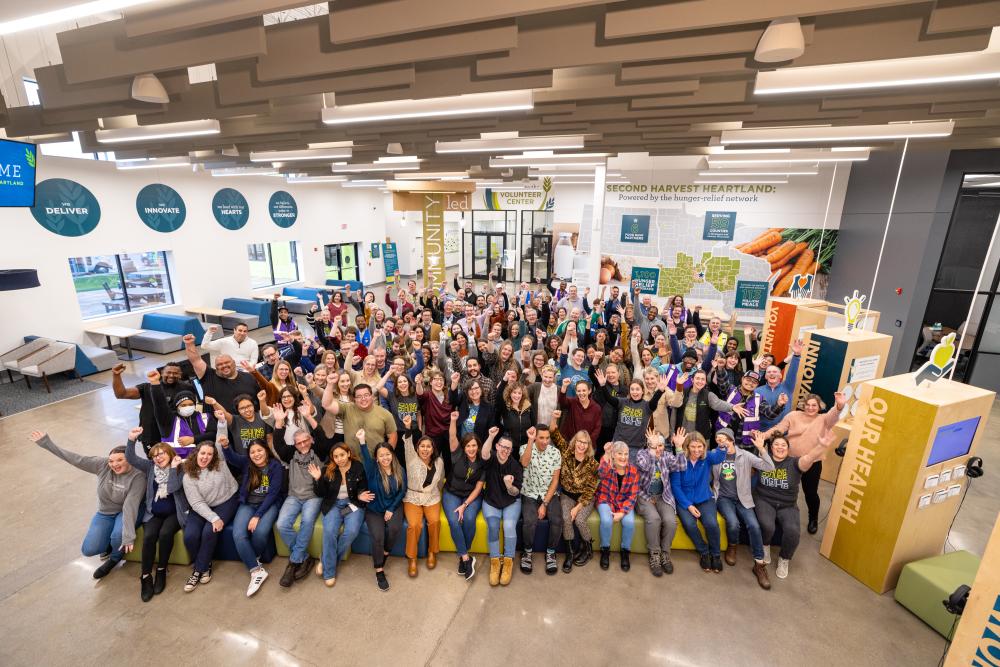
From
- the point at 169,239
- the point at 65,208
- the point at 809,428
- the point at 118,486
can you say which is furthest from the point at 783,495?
the point at 169,239

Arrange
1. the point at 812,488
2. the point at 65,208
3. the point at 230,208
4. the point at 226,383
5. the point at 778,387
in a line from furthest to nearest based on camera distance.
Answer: the point at 230,208 < the point at 65,208 < the point at 778,387 < the point at 226,383 < the point at 812,488

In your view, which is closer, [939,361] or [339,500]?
[939,361]

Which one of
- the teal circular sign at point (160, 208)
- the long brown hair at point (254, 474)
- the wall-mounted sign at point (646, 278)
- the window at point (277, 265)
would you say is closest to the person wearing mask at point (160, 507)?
the long brown hair at point (254, 474)

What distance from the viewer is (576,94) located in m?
3.92

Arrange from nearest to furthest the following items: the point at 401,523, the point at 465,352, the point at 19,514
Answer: the point at 401,523 < the point at 19,514 < the point at 465,352

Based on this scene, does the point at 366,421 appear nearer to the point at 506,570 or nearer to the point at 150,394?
the point at 506,570

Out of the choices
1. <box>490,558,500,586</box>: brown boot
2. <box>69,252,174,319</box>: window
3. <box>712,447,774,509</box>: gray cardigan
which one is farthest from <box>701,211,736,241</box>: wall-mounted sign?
<box>69,252,174,319</box>: window

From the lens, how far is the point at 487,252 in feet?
67.6

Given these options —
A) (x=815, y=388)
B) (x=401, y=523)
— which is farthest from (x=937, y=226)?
(x=401, y=523)

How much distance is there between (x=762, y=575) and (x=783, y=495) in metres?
0.72

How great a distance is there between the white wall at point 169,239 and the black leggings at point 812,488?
1313 cm

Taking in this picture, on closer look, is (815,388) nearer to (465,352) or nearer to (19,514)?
(465,352)

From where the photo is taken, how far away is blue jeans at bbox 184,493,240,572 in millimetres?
3924

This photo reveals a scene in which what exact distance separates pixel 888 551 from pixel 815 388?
2.35m
